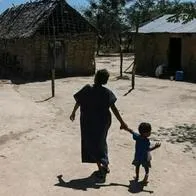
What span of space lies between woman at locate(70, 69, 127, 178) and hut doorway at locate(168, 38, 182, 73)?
17818mm

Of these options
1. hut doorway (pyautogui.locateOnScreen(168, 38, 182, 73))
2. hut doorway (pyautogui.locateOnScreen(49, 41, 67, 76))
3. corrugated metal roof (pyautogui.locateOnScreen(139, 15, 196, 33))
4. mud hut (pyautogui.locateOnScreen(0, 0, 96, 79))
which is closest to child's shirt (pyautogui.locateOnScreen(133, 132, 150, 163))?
corrugated metal roof (pyautogui.locateOnScreen(139, 15, 196, 33))

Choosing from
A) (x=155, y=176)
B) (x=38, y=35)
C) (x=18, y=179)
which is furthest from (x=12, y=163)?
(x=38, y=35)

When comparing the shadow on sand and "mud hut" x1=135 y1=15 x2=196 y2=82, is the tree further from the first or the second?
the shadow on sand

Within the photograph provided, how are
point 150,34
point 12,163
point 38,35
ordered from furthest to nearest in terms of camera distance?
point 150,34 → point 38,35 → point 12,163

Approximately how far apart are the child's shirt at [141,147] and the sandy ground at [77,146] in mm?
432

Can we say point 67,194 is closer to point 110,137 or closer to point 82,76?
point 110,137

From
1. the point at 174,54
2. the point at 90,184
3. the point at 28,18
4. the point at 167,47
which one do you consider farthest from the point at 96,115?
the point at 174,54

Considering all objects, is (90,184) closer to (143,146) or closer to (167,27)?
(143,146)

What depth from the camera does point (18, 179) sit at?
300 inches

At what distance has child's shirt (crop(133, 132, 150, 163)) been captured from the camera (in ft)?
24.0

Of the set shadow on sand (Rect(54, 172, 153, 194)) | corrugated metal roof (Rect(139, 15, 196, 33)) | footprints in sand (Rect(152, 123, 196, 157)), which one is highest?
corrugated metal roof (Rect(139, 15, 196, 33))

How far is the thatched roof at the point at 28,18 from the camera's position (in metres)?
Answer: 24.3

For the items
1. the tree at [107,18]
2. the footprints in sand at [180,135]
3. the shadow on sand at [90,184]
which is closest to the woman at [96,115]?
the shadow on sand at [90,184]

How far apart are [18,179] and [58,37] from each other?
17734 mm
